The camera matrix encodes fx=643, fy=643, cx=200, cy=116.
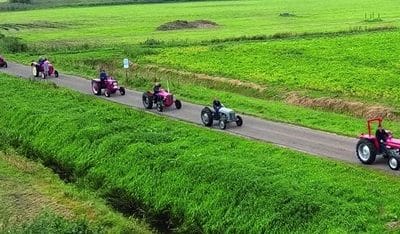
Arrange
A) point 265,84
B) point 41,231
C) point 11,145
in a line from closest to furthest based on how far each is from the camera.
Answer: point 41,231 → point 11,145 → point 265,84

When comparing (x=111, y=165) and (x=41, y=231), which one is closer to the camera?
(x=41, y=231)

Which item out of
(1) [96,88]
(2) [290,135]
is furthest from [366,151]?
(1) [96,88]

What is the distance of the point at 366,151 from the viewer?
26031 mm

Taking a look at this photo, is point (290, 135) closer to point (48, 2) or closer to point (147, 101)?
point (147, 101)

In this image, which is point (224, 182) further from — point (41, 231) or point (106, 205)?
point (41, 231)

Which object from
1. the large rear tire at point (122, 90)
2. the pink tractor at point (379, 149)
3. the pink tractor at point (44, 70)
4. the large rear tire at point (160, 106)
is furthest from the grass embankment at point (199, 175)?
the pink tractor at point (44, 70)

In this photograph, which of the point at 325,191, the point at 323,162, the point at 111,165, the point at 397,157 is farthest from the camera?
the point at 111,165

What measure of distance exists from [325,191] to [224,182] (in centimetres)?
425

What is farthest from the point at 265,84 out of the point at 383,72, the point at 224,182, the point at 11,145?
the point at 224,182

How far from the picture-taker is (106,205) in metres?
26.8

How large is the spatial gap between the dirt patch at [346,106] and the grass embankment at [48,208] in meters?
17.2

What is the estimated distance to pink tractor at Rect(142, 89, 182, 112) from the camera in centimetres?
3897

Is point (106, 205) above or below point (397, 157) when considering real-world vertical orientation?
below

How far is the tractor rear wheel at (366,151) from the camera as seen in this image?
25.8 metres
